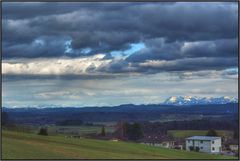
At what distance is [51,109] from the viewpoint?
109 ft

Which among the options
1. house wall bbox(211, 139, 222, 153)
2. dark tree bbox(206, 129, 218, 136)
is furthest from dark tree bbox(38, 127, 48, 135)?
house wall bbox(211, 139, 222, 153)

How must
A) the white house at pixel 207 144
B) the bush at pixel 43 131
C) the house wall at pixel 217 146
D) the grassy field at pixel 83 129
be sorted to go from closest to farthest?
the white house at pixel 207 144
the house wall at pixel 217 146
the bush at pixel 43 131
the grassy field at pixel 83 129

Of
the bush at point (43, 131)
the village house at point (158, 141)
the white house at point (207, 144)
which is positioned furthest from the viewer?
the village house at point (158, 141)

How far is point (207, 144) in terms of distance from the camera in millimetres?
36188

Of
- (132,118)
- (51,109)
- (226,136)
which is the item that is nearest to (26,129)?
(51,109)

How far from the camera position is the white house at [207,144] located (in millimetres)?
33875

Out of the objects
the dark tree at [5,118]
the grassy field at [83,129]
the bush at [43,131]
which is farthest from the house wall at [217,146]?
the dark tree at [5,118]

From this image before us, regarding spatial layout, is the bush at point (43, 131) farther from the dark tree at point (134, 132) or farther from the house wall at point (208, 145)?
the house wall at point (208, 145)

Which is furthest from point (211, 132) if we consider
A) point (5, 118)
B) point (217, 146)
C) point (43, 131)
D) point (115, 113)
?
point (5, 118)

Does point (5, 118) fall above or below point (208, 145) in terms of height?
above

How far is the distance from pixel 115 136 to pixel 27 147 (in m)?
18.4

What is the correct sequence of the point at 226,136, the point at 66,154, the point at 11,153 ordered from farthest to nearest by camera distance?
the point at 226,136
the point at 66,154
the point at 11,153

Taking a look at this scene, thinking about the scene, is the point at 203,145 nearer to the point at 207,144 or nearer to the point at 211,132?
the point at 207,144

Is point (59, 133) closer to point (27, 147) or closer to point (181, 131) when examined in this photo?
point (181, 131)
